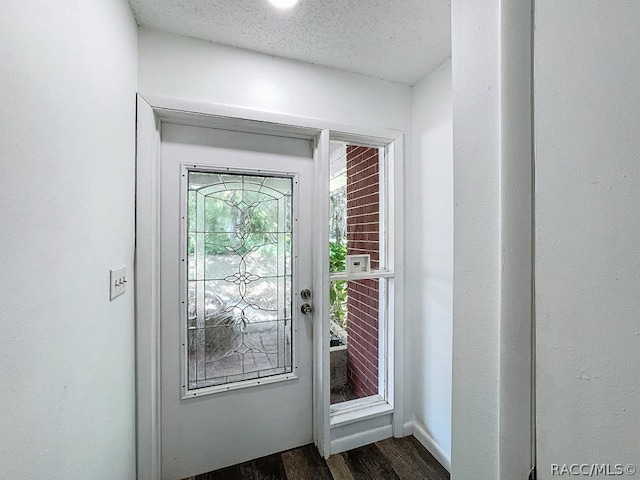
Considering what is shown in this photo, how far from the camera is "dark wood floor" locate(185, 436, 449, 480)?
58.7 inches

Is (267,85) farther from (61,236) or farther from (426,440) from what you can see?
(426,440)

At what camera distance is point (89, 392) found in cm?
86

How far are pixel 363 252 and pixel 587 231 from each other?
4.86 ft

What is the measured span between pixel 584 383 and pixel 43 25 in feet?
4.45

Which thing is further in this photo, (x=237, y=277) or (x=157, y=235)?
(x=237, y=277)

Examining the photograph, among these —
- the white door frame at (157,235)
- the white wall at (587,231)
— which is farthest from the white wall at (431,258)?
the white wall at (587,231)

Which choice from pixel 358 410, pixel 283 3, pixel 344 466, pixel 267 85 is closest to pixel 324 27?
pixel 283 3

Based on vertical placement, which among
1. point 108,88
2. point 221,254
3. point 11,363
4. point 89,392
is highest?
point 108,88

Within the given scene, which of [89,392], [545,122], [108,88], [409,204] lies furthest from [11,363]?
[409,204]

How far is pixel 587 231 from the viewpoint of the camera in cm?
46

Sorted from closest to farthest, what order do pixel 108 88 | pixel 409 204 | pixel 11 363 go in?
1. pixel 11 363
2. pixel 108 88
3. pixel 409 204

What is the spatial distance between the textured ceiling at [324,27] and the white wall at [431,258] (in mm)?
295

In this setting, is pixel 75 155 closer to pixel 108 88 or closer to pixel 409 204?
pixel 108 88

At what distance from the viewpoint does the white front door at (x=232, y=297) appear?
1.48m
